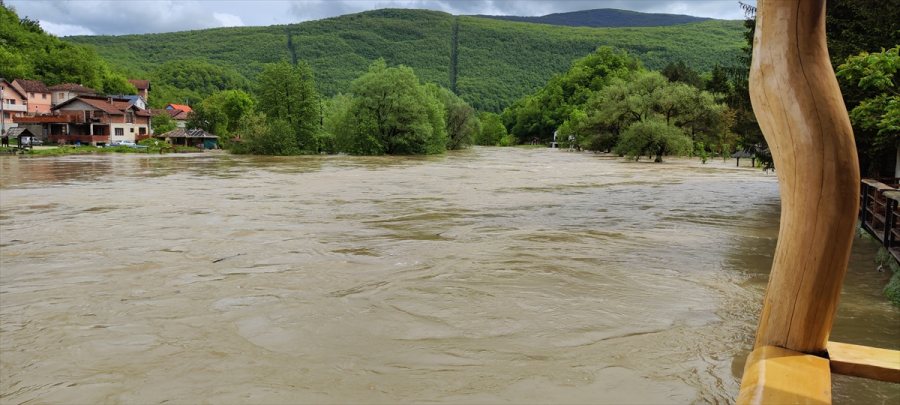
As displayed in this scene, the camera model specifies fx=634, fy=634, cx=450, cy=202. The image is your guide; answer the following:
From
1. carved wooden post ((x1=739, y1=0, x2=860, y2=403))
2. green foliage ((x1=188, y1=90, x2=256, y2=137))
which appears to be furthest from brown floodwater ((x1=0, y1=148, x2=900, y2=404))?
green foliage ((x1=188, y1=90, x2=256, y2=137))

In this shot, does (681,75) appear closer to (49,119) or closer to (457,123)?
(457,123)

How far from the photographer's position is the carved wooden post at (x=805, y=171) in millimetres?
1763

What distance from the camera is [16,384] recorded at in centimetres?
533

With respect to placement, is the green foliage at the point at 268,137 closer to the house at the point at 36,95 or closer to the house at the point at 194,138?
the house at the point at 194,138

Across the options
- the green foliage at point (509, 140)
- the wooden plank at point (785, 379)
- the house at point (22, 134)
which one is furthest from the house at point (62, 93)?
the wooden plank at point (785, 379)

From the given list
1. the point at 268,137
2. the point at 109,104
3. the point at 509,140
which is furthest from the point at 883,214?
the point at 509,140

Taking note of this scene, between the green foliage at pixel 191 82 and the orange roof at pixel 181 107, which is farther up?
the green foliage at pixel 191 82

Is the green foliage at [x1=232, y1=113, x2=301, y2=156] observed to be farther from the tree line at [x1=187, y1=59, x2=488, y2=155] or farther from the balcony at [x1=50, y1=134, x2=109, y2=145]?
the balcony at [x1=50, y1=134, x2=109, y2=145]

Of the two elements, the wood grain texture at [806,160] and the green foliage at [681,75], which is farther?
the green foliage at [681,75]

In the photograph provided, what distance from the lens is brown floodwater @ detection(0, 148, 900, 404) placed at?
542 cm

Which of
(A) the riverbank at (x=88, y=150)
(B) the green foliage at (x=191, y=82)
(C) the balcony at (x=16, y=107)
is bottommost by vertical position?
(A) the riverbank at (x=88, y=150)

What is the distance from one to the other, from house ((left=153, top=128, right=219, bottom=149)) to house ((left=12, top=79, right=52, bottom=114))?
14495mm

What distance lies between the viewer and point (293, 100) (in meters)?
57.8

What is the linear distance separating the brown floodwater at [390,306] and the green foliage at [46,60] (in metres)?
79.3
